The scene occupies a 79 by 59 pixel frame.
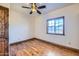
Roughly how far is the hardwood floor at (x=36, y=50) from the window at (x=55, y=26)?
278mm

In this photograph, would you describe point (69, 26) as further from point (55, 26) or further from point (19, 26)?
point (19, 26)

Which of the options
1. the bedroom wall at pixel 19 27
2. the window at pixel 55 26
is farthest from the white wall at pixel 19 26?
the window at pixel 55 26

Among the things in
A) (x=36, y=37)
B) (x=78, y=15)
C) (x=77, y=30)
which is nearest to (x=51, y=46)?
(x=36, y=37)

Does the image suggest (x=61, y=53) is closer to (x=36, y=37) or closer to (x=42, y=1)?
(x=36, y=37)

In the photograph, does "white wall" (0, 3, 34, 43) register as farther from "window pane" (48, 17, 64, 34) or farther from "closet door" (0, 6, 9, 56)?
"window pane" (48, 17, 64, 34)

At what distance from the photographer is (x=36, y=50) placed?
206cm

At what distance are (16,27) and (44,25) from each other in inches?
21.9

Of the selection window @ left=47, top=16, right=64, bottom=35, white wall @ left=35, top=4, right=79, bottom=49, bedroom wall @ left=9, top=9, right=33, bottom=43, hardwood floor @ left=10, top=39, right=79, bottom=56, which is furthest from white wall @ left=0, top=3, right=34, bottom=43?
window @ left=47, top=16, right=64, bottom=35

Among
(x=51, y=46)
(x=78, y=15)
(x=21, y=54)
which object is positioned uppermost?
(x=78, y=15)

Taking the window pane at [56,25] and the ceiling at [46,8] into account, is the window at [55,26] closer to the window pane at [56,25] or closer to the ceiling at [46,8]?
the window pane at [56,25]

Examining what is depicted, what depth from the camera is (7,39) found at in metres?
2.05

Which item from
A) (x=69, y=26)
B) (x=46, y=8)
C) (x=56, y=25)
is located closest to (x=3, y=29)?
(x=46, y=8)

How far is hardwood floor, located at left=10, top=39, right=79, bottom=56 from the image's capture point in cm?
203

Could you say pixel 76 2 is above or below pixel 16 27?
above
